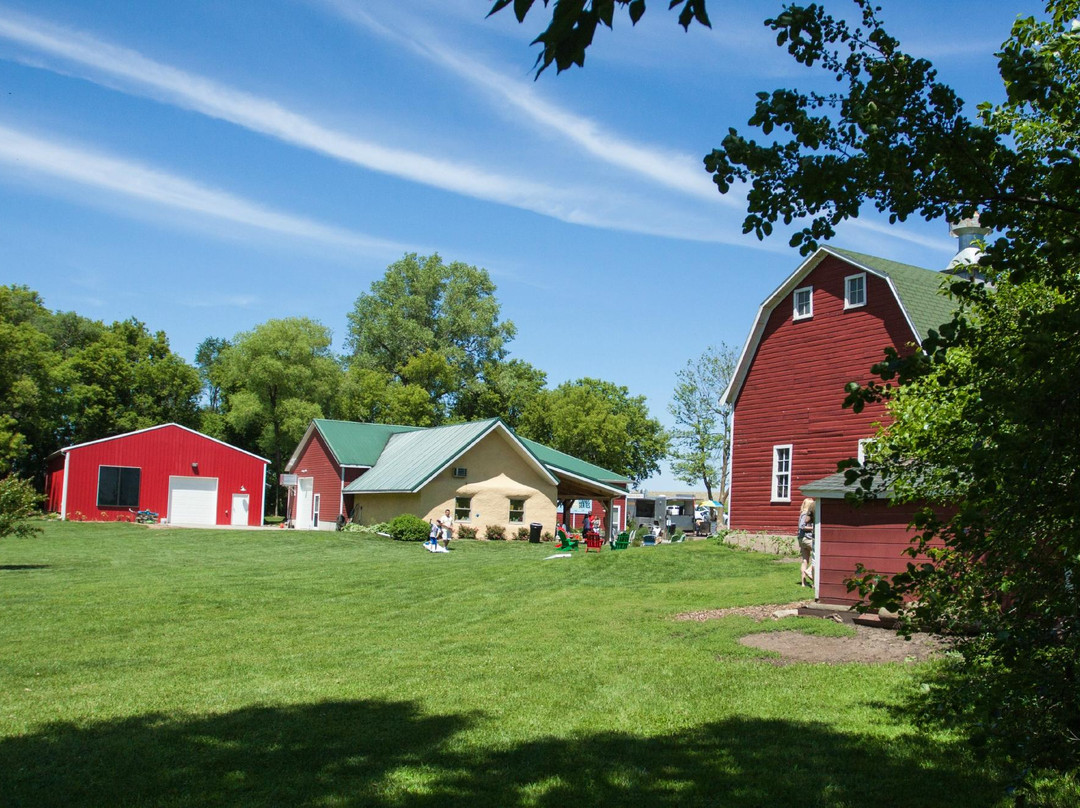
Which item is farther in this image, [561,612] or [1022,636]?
[561,612]

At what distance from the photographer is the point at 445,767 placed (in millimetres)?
6336

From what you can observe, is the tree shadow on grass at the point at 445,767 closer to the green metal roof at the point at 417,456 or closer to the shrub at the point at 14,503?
the shrub at the point at 14,503

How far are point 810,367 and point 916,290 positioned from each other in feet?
11.5

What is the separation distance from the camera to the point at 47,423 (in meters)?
54.4

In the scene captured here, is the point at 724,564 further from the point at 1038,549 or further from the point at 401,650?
the point at 1038,549

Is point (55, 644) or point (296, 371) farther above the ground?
point (296, 371)

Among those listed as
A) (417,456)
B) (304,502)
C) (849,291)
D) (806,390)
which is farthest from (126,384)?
(849,291)

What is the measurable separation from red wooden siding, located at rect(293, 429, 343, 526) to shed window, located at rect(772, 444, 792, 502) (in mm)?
21351

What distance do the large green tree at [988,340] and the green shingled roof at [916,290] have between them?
18893 mm

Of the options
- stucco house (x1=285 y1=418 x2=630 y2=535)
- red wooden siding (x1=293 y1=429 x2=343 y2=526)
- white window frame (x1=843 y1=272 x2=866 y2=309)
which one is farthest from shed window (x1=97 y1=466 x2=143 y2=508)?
white window frame (x1=843 y1=272 x2=866 y2=309)

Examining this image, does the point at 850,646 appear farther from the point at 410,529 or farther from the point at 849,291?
the point at 410,529

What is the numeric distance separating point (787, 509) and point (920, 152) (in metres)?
23.6

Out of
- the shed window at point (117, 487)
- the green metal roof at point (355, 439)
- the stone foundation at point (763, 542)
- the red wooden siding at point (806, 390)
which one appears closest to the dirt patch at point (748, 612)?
the red wooden siding at point (806, 390)

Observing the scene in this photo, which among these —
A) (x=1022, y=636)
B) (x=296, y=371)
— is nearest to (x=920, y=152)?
(x=1022, y=636)
